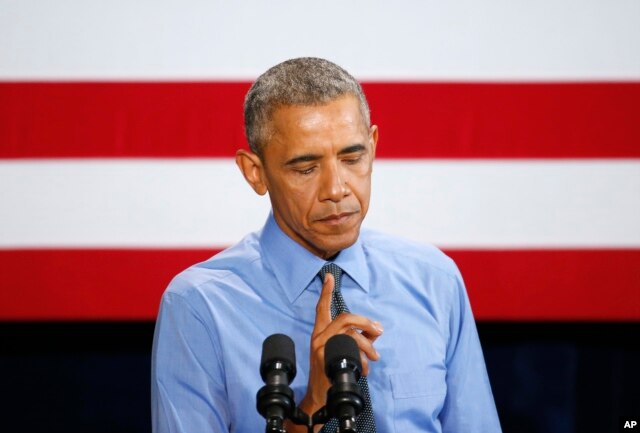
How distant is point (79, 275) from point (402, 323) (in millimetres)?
748

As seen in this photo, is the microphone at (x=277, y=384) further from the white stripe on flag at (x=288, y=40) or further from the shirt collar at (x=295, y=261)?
the white stripe on flag at (x=288, y=40)

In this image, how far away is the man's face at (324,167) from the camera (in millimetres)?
1198

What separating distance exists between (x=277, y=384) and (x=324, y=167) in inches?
18.7

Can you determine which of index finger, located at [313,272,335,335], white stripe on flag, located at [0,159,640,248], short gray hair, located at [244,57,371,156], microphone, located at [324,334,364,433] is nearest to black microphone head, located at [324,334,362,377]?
microphone, located at [324,334,364,433]

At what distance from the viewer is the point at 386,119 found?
1.70 metres

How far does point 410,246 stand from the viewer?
4.71ft

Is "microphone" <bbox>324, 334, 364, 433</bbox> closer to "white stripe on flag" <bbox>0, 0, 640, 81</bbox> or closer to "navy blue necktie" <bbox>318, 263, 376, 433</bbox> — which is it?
"navy blue necktie" <bbox>318, 263, 376, 433</bbox>

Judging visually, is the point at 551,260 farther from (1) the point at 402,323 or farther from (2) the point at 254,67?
(2) the point at 254,67

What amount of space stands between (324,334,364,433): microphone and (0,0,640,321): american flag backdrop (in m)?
0.85

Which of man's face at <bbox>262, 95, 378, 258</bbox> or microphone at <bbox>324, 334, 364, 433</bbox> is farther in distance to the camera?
man's face at <bbox>262, 95, 378, 258</bbox>

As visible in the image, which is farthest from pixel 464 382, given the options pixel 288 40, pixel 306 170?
pixel 288 40

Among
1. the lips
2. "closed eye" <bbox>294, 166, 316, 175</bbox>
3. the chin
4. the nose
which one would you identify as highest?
"closed eye" <bbox>294, 166, 316, 175</bbox>

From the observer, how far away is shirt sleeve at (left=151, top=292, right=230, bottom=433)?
1.20m

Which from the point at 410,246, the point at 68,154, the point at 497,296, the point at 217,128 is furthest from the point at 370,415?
the point at 68,154
